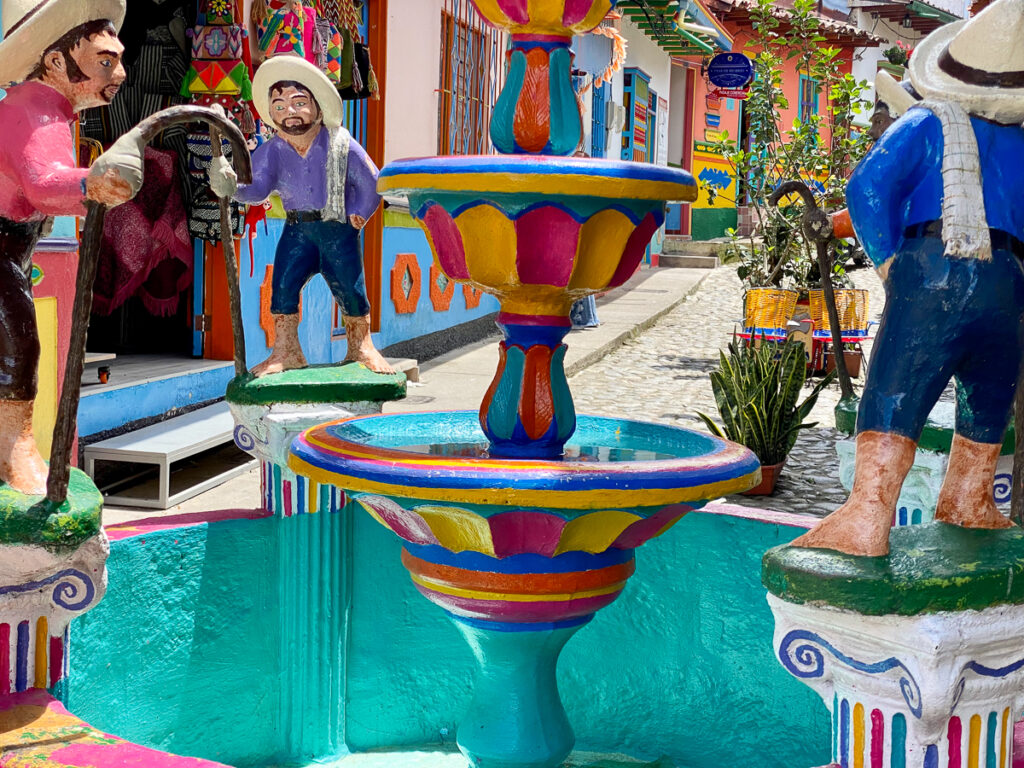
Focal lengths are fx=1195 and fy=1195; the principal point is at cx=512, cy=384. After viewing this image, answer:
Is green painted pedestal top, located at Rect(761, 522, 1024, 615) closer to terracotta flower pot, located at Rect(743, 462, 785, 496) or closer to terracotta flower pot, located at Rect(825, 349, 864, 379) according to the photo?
terracotta flower pot, located at Rect(743, 462, 785, 496)

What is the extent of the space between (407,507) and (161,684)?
4.25ft

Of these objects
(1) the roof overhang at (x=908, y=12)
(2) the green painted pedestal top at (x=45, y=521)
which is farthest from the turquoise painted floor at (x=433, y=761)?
(1) the roof overhang at (x=908, y=12)

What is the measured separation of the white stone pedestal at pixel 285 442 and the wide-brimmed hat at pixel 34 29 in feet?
4.39

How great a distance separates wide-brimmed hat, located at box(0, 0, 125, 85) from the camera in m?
2.26

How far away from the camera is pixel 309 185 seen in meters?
3.36

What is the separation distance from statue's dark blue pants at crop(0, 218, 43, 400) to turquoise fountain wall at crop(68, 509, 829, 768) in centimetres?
97

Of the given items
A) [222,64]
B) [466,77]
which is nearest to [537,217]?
[222,64]

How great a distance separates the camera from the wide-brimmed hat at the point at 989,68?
1.87 metres

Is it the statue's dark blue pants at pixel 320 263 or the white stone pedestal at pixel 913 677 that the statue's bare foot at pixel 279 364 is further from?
the white stone pedestal at pixel 913 677

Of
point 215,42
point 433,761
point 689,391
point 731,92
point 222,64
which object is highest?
point 731,92

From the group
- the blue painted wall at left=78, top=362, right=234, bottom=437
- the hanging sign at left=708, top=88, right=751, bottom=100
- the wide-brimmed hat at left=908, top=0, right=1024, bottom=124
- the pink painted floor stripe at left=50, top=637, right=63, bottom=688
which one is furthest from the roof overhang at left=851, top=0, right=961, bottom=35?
the pink painted floor stripe at left=50, top=637, right=63, bottom=688

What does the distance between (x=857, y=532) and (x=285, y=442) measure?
1.98m

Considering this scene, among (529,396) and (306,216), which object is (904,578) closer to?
(529,396)

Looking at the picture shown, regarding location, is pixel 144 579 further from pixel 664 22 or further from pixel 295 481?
pixel 664 22
